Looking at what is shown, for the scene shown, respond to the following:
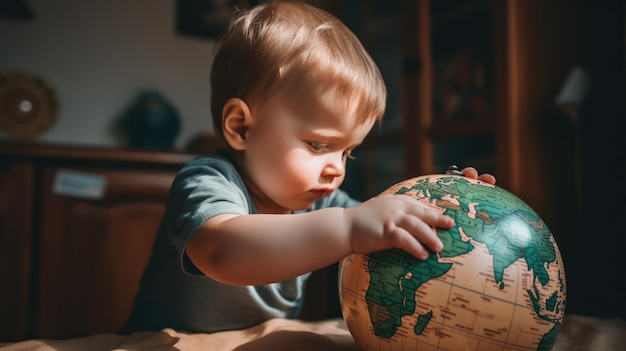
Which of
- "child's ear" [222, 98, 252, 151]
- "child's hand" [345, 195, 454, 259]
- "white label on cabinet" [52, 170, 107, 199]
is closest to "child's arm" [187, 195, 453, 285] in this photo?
"child's hand" [345, 195, 454, 259]

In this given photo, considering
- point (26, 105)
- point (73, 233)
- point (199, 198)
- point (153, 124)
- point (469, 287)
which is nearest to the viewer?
point (469, 287)

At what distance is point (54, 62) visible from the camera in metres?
2.65

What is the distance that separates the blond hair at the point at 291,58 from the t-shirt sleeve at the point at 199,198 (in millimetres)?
167

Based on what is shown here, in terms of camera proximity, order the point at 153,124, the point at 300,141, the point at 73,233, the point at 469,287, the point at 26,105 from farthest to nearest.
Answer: the point at 153,124, the point at 26,105, the point at 73,233, the point at 300,141, the point at 469,287

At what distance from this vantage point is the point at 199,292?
3.80ft

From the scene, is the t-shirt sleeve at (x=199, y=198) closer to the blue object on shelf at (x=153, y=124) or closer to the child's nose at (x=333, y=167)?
the child's nose at (x=333, y=167)

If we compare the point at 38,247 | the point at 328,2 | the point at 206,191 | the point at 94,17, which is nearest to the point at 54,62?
the point at 94,17

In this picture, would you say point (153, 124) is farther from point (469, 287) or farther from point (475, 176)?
point (469, 287)

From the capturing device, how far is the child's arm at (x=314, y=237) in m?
0.71

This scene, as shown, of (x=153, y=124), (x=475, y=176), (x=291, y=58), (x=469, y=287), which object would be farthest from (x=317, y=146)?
(x=153, y=124)

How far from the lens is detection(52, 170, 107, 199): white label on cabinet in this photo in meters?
1.96

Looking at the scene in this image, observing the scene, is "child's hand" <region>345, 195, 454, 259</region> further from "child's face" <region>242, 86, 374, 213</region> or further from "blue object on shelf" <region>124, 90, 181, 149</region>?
"blue object on shelf" <region>124, 90, 181, 149</region>

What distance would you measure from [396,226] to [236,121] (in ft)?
1.58

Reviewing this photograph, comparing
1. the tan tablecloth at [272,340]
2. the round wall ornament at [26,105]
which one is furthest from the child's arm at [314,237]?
the round wall ornament at [26,105]
